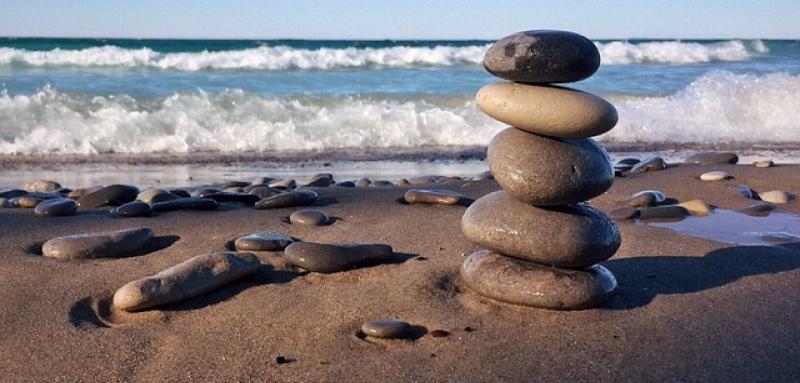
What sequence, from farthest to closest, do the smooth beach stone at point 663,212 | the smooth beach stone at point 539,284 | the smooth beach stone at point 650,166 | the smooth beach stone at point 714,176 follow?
the smooth beach stone at point 650,166
the smooth beach stone at point 714,176
the smooth beach stone at point 663,212
the smooth beach stone at point 539,284

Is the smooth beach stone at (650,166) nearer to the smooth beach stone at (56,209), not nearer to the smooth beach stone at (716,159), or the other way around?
the smooth beach stone at (716,159)

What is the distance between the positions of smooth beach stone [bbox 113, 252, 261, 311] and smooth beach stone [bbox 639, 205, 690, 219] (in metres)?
2.99

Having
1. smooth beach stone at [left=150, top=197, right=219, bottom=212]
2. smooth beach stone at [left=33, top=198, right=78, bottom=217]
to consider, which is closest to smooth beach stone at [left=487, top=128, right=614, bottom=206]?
smooth beach stone at [left=150, top=197, right=219, bottom=212]

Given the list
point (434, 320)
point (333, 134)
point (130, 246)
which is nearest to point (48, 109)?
point (333, 134)

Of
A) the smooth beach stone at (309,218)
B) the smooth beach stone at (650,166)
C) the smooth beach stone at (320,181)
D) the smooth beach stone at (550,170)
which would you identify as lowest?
the smooth beach stone at (320,181)

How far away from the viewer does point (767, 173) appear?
8148 mm

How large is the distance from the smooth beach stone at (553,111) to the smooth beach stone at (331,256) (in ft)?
3.42

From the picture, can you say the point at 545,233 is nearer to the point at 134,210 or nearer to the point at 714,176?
the point at 134,210

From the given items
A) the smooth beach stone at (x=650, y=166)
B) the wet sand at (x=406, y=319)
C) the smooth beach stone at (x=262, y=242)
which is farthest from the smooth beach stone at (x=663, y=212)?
the smooth beach stone at (x=262, y=242)

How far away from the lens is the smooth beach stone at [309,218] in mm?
5676

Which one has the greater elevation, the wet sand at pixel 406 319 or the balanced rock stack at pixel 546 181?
the balanced rock stack at pixel 546 181

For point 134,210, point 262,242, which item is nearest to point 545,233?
point 262,242

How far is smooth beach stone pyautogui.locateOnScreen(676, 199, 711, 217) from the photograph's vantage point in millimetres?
6348

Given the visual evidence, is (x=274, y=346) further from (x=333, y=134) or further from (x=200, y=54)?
(x=200, y=54)
